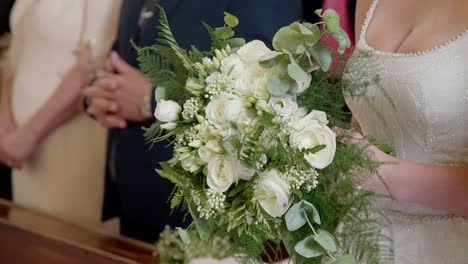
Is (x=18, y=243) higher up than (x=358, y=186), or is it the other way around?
(x=358, y=186)

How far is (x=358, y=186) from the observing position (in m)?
0.91

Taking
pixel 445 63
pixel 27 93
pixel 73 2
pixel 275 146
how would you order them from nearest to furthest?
pixel 275 146 → pixel 445 63 → pixel 73 2 → pixel 27 93

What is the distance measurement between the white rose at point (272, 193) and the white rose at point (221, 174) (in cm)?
3

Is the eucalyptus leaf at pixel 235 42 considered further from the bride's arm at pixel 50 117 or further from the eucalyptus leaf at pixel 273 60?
the bride's arm at pixel 50 117

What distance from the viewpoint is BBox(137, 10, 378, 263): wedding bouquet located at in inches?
33.0

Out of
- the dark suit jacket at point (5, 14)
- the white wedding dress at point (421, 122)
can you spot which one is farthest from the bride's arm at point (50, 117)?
the white wedding dress at point (421, 122)

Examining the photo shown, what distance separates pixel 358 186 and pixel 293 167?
106 millimetres

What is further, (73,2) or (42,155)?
(42,155)

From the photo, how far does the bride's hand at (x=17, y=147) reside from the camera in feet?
7.83

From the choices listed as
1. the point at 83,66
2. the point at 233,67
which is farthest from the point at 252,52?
the point at 83,66

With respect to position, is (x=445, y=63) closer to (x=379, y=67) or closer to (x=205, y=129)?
(x=379, y=67)

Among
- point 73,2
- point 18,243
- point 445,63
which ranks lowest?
point 18,243

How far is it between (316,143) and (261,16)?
0.88 meters

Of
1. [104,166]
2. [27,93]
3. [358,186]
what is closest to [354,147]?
[358,186]
